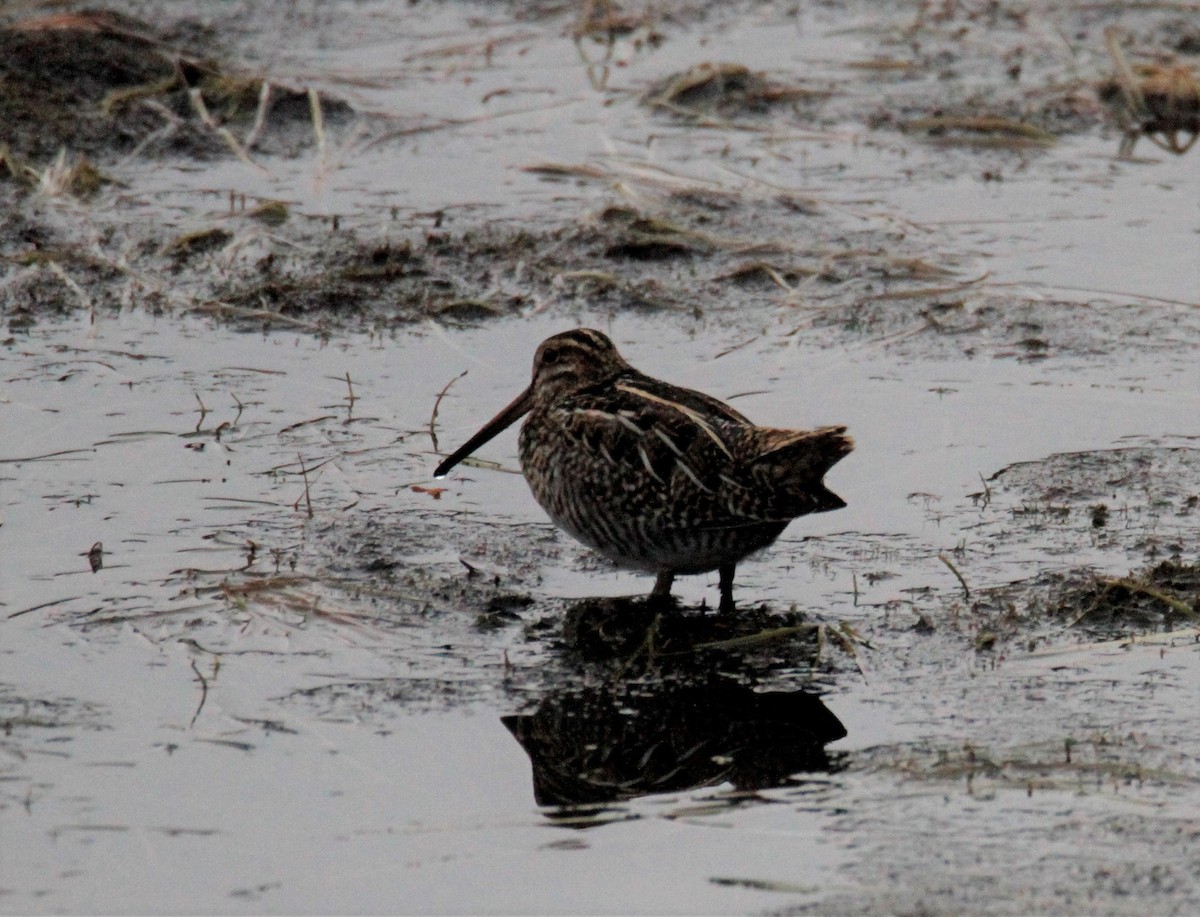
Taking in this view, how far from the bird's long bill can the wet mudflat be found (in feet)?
0.39

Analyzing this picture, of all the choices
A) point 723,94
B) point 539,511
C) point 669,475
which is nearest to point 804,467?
point 669,475

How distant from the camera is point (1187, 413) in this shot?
6988 millimetres

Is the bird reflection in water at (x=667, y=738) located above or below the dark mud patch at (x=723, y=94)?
below

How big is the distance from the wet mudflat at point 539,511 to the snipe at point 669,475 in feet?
0.69

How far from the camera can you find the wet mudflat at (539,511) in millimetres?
4262

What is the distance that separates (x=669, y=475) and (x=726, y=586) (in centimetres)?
42

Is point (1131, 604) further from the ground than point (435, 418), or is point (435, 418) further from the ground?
point (435, 418)

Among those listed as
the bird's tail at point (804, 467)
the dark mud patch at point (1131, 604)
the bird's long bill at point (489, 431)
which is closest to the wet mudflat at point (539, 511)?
the dark mud patch at point (1131, 604)

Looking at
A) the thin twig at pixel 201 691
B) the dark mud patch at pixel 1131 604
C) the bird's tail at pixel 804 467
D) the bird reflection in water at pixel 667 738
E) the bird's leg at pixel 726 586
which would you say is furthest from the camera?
the bird's leg at pixel 726 586

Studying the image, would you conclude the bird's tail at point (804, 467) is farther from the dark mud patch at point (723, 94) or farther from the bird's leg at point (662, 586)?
the dark mud patch at point (723, 94)

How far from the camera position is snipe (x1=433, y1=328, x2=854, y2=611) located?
5281 millimetres

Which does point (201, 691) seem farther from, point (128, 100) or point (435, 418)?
point (128, 100)

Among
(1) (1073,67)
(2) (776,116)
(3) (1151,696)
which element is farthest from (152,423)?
(1) (1073,67)

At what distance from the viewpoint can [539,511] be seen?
20.6 ft
